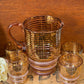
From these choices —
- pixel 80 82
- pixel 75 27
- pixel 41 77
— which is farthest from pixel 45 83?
pixel 75 27

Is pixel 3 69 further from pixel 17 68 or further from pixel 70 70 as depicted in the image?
pixel 70 70

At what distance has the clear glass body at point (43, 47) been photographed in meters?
0.68

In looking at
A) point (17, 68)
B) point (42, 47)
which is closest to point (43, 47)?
point (42, 47)

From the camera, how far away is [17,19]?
75 cm

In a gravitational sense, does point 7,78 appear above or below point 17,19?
below

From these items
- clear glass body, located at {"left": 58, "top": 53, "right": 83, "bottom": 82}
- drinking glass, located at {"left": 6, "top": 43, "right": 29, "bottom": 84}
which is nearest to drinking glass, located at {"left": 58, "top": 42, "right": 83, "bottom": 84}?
clear glass body, located at {"left": 58, "top": 53, "right": 83, "bottom": 82}

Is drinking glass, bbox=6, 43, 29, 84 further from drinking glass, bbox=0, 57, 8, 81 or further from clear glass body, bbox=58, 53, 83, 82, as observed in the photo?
clear glass body, bbox=58, 53, 83, 82

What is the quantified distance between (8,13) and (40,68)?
12.2 inches

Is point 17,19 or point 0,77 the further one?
point 17,19

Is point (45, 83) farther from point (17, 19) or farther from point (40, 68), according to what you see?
point (17, 19)

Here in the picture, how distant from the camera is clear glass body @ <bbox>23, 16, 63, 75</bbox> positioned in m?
0.68

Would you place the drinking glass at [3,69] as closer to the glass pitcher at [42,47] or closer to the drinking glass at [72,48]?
the glass pitcher at [42,47]

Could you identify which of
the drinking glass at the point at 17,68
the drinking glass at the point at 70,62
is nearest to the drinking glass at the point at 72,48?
the drinking glass at the point at 70,62

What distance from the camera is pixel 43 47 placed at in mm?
696
